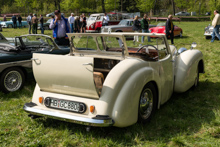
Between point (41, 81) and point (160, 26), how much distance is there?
48.4 feet

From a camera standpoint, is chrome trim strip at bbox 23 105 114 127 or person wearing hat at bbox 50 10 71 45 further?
person wearing hat at bbox 50 10 71 45

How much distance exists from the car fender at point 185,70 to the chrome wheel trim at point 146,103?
46.8 inches

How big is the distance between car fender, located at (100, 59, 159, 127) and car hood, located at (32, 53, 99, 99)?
21 cm

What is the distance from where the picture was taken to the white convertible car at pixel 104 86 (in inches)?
129

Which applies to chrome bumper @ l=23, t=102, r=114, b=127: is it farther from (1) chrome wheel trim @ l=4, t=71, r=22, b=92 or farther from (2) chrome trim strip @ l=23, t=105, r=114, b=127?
(1) chrome wheel trim @ l=4, t=71, r=22, b=92

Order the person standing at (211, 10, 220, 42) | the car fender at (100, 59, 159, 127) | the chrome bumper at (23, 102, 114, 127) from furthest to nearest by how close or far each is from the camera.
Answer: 1. the person standing at (211, 10, 220, 42)
2. the car fender at (100, 59, 159, 127)
3. the chrome bumper at (23, 102, 114, 127)

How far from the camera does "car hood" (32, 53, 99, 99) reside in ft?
10.5

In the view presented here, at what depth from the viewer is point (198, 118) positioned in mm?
4203

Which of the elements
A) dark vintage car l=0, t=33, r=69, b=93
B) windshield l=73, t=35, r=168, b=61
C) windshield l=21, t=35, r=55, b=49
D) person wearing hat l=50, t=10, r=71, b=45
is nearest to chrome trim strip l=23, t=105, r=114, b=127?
windshield l=73, t=35, r=168, b=61

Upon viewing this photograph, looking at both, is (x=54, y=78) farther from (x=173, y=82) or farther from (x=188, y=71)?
(x=188, y=71)

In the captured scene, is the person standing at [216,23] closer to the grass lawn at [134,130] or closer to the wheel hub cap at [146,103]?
the grass lawn at [134,130]

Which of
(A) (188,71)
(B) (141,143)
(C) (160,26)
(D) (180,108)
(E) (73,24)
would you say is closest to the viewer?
(B) (141,143)

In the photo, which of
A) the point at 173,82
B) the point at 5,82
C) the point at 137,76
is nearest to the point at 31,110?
the point at 137,76

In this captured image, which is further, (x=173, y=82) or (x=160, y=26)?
(x=160, y=26)
